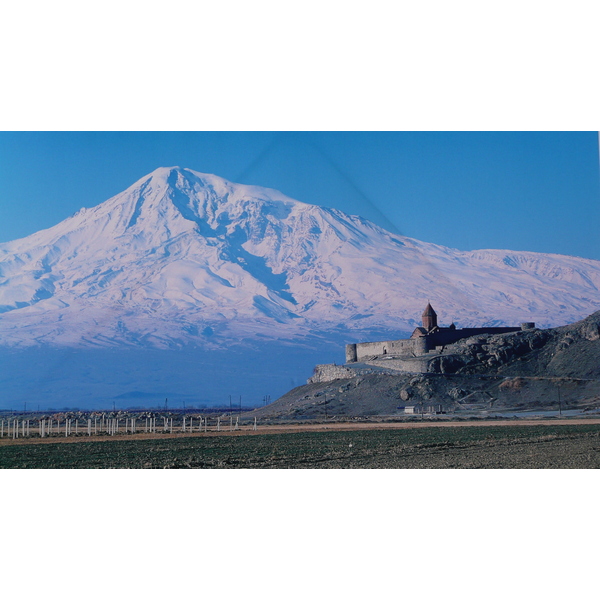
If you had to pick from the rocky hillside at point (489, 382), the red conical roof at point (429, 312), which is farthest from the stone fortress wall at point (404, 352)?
the rocky hillside at point (489, 382)

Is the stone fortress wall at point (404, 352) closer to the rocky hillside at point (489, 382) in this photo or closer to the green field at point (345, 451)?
the rocky hillside at point (489, 382)

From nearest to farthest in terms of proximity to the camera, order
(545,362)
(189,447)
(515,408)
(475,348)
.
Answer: (189,447) < (515,408) < (545,362) < (475,348)

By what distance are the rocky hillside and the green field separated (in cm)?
1543

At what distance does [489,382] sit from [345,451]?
1188 inches

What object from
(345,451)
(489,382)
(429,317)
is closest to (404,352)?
(429,317)

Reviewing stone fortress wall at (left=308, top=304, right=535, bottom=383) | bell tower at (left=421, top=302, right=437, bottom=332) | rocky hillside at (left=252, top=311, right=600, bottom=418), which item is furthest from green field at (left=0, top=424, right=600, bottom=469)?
bell tower at (left=421, top=302, right=437, bottom=332)

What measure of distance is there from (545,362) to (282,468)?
38.5 metres

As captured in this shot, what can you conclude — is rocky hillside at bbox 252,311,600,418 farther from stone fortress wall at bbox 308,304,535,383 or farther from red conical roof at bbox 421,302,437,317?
red conical roof at bbox 421,302,437,317

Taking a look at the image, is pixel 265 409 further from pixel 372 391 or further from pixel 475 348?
pixel 475 348

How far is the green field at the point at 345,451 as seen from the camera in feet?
79.3

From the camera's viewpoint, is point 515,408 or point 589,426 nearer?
point 589,426

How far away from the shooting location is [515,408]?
5181 centimetres

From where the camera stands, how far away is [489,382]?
2195 inches

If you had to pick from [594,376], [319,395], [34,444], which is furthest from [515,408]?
[34,444]
